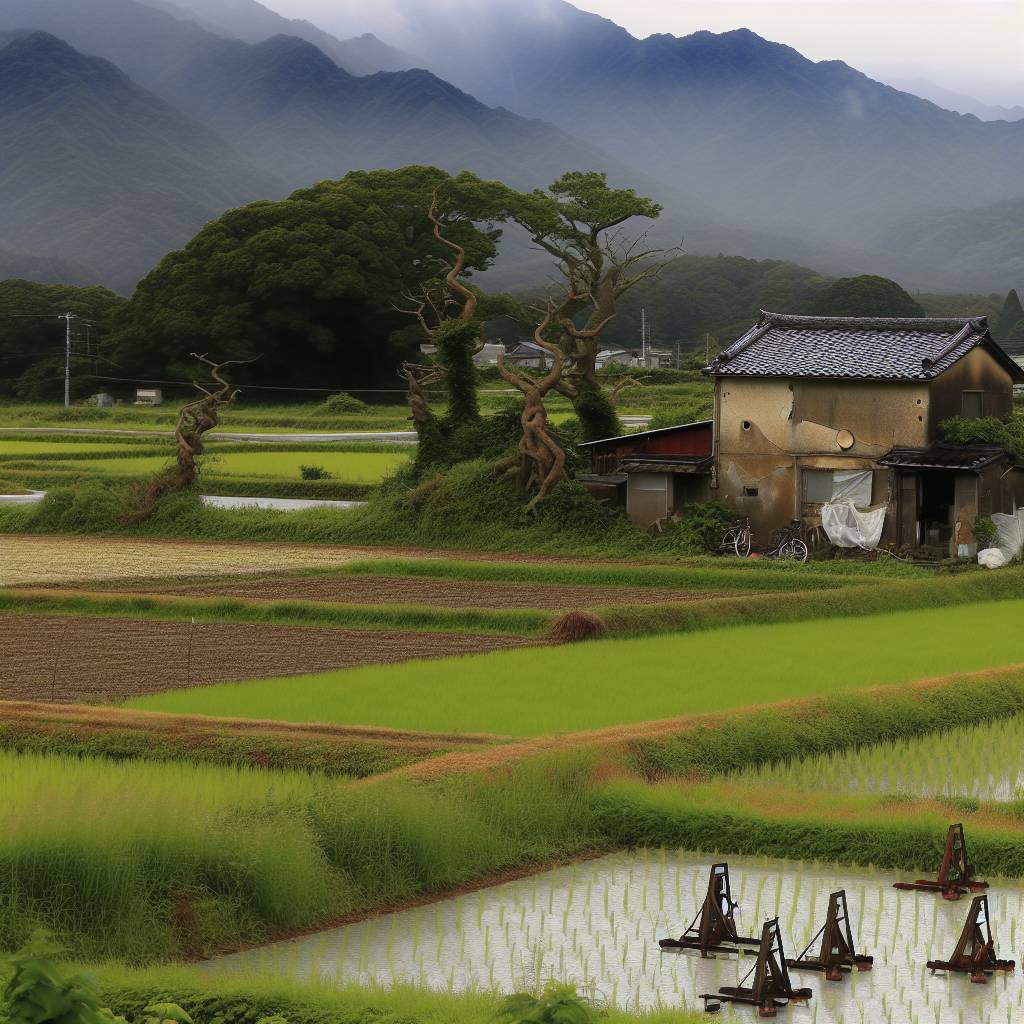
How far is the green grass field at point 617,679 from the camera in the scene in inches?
541

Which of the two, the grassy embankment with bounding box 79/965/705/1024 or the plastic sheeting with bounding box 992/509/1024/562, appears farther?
the plastic sheeting with bounding box 992/509/1024/562

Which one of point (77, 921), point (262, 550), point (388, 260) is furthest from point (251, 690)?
point (388, 260)

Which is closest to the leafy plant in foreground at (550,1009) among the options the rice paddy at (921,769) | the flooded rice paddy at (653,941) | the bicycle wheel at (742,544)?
the flooded rice paddy at (653,941)

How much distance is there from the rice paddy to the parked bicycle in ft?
40.4

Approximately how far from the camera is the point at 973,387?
26.9 metres

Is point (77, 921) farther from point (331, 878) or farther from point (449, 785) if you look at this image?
point (449, 785)

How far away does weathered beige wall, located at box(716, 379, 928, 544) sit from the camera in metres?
26.0

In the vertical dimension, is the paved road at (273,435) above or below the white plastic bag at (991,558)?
above

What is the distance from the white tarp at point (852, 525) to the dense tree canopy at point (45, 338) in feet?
148

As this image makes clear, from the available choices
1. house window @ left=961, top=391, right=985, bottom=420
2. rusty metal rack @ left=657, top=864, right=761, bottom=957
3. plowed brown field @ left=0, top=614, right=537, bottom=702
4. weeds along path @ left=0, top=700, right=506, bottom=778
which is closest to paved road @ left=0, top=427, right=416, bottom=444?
house window @ left=961, top=391, right=985, bottom=420

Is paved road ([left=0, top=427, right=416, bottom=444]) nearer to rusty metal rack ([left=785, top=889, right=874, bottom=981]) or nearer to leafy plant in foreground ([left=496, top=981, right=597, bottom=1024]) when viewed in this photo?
rusty metal rack ([left=785, top=889, right=874, bottom=981])

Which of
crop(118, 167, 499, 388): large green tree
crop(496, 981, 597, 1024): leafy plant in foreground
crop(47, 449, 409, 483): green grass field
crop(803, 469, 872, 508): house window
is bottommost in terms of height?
crop(47, 449, 409, 483): green grass field

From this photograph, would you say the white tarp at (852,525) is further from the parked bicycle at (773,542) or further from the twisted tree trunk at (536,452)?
the twisted tree trunk at (536,452)

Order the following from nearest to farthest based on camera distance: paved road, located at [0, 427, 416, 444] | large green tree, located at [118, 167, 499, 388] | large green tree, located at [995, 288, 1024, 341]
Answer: paved road, located at [0, 427, 416, 444] → large green tree, located at [118, 167, 499, 388] → large green tree, located at [995, 288, 1024, 341]
